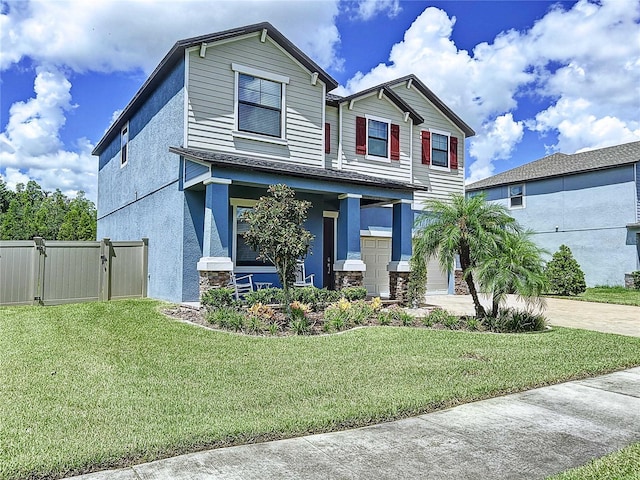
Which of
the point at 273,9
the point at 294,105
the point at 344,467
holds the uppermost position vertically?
the point at 273,9

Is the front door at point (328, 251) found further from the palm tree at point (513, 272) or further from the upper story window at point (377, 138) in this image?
the palm tree at point (513, 272)

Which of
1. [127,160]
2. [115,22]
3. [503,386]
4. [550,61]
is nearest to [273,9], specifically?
[115,22]

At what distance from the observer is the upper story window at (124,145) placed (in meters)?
16.7

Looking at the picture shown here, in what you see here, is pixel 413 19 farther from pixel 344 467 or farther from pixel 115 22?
pixel 344 467

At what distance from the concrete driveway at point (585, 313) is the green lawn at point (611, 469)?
6499 mm

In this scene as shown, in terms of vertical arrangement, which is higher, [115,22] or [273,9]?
[273,9]

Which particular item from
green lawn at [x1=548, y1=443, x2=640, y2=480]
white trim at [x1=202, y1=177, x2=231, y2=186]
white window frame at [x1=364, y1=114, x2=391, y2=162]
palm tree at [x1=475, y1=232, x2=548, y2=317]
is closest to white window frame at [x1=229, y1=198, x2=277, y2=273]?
white trim at [x1=202, y1=177, x2=231, y2=186]

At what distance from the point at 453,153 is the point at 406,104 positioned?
3183 mm

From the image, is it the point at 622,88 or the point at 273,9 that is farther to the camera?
the point at 622,88

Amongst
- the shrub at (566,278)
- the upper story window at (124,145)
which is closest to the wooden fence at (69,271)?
the upper story window at (124,145)

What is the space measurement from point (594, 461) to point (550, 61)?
59.4ft

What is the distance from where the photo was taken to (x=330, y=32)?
14562 mm

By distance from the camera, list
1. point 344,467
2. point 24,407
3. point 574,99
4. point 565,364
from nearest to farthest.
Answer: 1. point 344,467
2. point 24,407
3. point 565,364
4. point 574,99

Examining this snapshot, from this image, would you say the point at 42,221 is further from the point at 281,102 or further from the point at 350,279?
the point at 350,279
